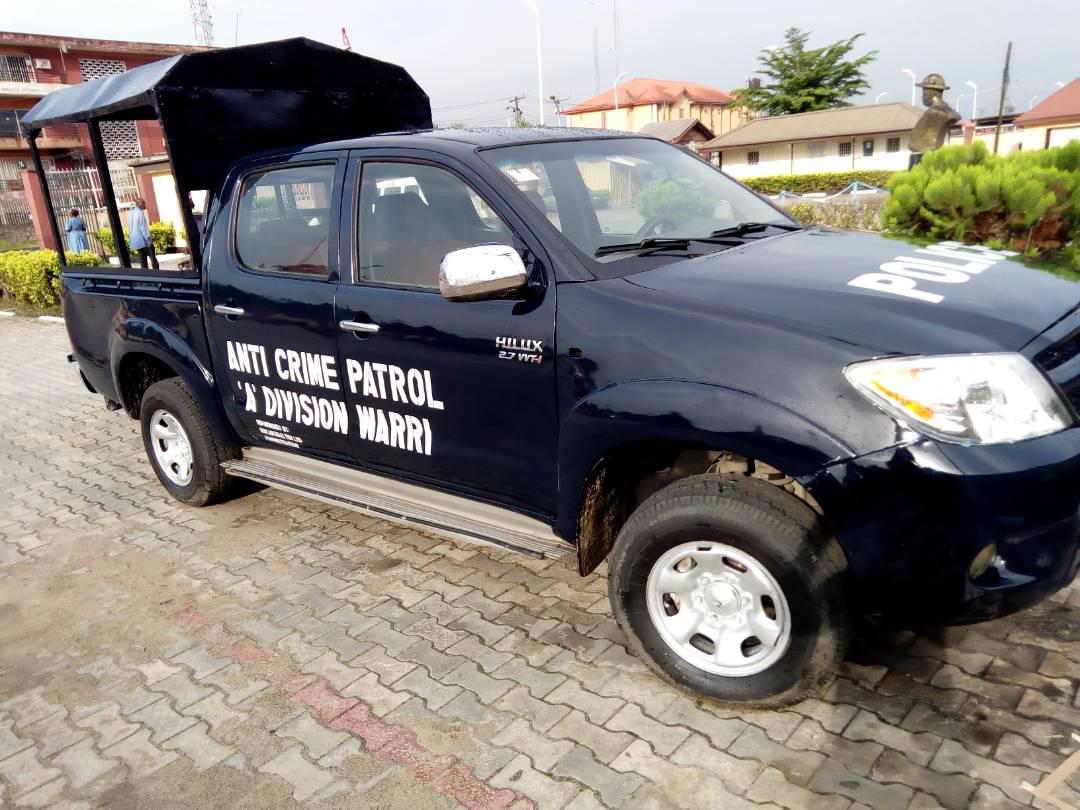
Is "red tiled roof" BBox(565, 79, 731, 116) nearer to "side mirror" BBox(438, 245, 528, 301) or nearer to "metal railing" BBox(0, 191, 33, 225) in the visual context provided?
"metal railing" BBox(0, 191, 33, 225)

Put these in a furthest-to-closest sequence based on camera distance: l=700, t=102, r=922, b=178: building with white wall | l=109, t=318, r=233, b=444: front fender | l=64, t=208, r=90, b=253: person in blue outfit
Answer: l=700, t=102, r=922, b=178: building with white wall < l=64, t=208, r=90, b=253: person in blue outfit < l=109, t=318, r=233, b=444: front fender

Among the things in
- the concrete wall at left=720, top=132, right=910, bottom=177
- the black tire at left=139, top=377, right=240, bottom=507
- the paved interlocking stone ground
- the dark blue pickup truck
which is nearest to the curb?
the black tire at left=139, top=377, right=240, bottom=507

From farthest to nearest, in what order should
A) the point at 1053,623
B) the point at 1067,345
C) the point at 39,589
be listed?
1. the point at 39,589
2. the point at 1053,623
3. the point at 1067,345

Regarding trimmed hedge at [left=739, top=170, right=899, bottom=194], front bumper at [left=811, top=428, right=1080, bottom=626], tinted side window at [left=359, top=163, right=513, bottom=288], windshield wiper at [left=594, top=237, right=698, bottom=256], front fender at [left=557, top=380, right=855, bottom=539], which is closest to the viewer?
front bumper at [left=811, top=428, right=1080, bottom=626]

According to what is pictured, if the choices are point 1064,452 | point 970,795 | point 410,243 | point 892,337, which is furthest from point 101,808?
point 1064,452

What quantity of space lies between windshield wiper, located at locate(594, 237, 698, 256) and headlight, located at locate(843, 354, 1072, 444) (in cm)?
110

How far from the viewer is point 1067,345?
2.53 m

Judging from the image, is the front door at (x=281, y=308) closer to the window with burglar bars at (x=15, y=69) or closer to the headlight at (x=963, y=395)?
the headlight at (x=963, y=395)

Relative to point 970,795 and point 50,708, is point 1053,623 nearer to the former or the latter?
point 970,795

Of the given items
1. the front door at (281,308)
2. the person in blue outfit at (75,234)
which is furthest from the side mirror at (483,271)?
the person in blue outfit at (75,234)

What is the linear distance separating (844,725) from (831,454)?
96cm

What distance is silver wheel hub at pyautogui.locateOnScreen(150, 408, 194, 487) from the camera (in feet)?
15.9

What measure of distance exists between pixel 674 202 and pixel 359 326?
146 centimetres

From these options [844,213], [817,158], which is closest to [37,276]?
[844,213]
